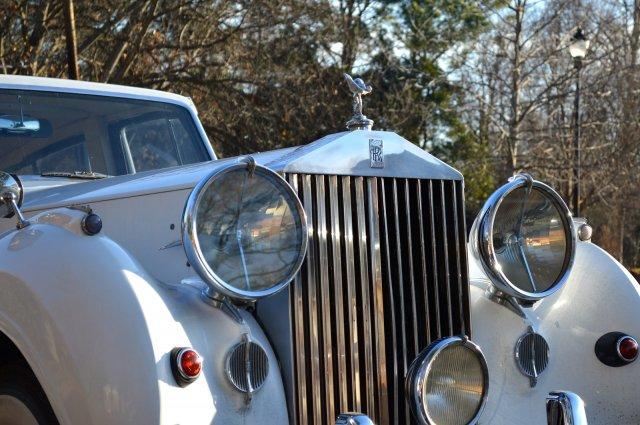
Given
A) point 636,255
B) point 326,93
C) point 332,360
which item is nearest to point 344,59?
point 326,93

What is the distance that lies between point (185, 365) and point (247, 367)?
0.23 m

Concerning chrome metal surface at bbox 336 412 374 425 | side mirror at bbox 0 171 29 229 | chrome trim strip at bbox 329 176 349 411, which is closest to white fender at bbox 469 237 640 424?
chrome trim strip at bbox 329 176 349 411

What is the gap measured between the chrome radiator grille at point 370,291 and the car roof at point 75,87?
1991 millimetres

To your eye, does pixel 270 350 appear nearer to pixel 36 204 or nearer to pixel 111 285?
pixel 111 285

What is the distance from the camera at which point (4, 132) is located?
4.15 m

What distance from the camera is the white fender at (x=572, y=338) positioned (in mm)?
3316

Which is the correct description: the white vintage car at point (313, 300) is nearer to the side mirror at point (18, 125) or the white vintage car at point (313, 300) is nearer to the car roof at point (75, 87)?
the side mirror at point (18, 125)

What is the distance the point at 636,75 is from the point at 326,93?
26.1ft

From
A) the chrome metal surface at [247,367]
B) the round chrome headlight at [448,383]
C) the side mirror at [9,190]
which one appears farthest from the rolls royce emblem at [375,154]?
the side mirror at [9,190]

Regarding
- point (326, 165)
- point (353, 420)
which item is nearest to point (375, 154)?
point (326, 165)

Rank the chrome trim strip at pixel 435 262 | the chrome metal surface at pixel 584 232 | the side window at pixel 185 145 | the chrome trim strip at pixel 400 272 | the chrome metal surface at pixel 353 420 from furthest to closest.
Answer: the side window at pixel 185 145 < the chrome metal surface at pixel 584 232 < the chrome trim strip at pixel 435 262 < the chrome trim strip at pixel 400 272 < the chrome metal surface at pixel 353 420

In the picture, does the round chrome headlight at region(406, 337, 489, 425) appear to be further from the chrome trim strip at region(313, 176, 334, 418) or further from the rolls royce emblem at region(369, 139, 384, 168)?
the rolls royce emblem at region(369, 139, 384, 168)

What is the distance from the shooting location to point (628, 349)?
3.46 meters

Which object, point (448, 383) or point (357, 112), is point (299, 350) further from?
point (357, 112)
